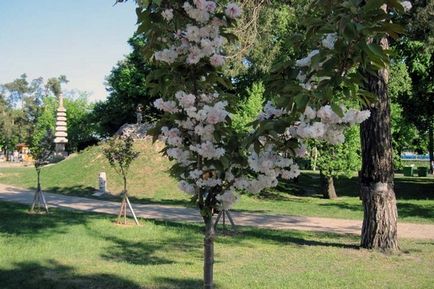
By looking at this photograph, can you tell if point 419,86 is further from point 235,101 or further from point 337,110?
point 337,110

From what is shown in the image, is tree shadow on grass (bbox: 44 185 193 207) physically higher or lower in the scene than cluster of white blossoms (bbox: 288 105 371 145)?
lower

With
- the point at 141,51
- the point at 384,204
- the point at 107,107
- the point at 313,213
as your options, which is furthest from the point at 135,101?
the point at 141,51

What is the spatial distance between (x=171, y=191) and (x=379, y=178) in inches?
595

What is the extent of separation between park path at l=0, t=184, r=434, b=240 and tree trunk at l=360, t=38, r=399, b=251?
3085 mm

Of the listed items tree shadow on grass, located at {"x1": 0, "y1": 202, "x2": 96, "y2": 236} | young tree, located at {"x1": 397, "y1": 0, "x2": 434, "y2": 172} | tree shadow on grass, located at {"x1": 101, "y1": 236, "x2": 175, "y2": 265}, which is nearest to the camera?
tree shadow on grass, located at {"x1": 101, "y1": 236, "x2": 175, "y2": 265}

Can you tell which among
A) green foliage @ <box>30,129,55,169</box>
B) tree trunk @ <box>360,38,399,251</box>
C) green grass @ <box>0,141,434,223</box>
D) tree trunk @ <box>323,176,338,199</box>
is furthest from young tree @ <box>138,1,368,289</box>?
tree trunk @ <box>323,176,338,199</box>

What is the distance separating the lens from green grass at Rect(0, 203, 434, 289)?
7.18 m

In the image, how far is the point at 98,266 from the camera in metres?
8.15

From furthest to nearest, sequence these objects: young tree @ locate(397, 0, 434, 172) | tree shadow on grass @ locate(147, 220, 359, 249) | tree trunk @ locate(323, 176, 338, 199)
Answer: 1. young tree @ locate(397, 0, 434, 172)
2. tree trunk @ locate(323, 176, 338, 199)
3. tree shadow on grass @ locate(147, 220, 359, 249)

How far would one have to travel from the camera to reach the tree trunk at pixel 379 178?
9.66 metres

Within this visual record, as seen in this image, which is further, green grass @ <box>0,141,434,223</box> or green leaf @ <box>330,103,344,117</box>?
green grass @ <box>0,141,434,223</box>

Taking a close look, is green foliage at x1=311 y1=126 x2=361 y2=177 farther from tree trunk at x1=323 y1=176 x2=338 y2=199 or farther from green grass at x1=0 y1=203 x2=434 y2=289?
green grass at x1=0 y1=203 x2=434 y2=289

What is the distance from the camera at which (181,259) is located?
8.97 metres

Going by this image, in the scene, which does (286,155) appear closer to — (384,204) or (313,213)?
(384,204)
